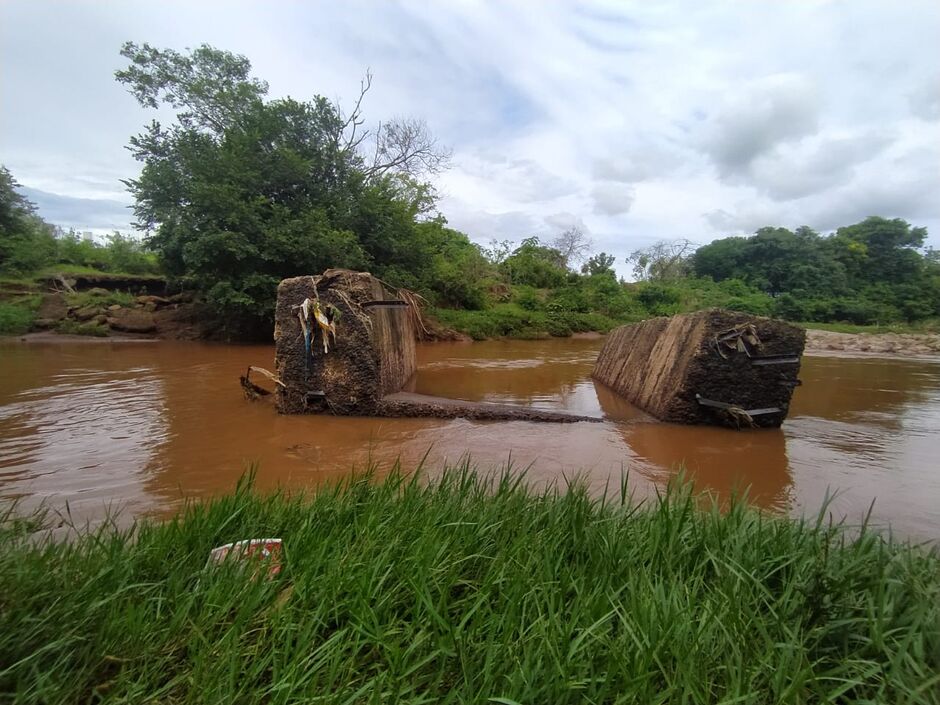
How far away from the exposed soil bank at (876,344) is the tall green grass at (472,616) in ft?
59.5

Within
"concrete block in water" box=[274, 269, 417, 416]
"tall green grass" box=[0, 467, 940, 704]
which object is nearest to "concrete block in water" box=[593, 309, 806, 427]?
"tall green grass" box=[0, 467, 940, 704]

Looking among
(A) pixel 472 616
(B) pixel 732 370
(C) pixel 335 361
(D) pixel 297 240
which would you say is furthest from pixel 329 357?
(D) pixel 297 240

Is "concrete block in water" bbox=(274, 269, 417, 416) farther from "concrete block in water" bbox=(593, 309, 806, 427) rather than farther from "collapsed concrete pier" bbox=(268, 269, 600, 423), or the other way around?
"concrete block in water" bbox=(593, 309, 806, 427)

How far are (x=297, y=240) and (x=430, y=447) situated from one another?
1188 centimetres

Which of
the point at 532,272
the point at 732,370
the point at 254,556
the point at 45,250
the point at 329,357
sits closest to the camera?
the point at 254,556

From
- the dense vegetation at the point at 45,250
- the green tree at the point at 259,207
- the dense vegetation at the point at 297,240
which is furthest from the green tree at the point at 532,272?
the dense vegetation at the point at 45,250

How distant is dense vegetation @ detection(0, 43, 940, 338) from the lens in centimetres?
1391

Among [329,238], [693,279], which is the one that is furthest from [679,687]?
[693,279]

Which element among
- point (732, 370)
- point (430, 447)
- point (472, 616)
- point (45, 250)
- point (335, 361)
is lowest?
point (430, 447)

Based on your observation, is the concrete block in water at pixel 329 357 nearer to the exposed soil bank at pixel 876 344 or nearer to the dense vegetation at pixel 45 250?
the dense vegetation at pixel 45 250

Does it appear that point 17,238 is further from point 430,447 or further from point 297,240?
point 430,447

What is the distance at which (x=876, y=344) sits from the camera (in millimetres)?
17672

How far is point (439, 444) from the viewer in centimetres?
455

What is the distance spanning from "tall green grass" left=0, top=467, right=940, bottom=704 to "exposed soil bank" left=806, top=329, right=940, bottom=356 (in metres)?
18.1
